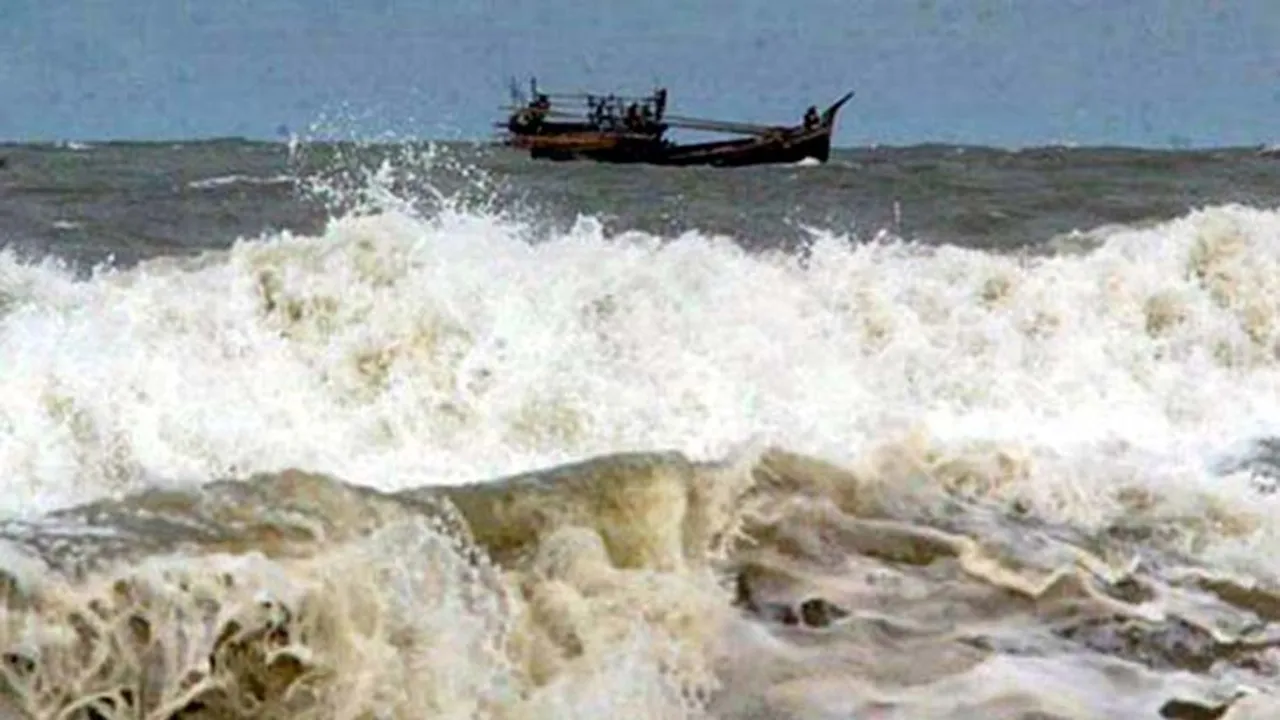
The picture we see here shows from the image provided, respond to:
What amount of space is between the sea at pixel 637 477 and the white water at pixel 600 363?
26 mm

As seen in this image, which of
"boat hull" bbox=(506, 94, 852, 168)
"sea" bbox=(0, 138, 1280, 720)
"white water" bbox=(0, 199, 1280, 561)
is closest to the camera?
"sea" bbox=(0, 138, 1280, 720)

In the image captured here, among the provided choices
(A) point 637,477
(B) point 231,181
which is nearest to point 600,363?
(A) point 637,477

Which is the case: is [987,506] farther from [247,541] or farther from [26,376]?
[26,376]

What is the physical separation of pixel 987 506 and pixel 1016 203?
51.0 feet

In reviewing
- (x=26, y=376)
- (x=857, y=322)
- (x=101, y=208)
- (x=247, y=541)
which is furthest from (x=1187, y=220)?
(x=101, y=208)

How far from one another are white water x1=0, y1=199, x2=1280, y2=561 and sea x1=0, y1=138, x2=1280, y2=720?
1.0 inches

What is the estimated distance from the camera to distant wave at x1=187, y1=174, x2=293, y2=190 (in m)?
25.0

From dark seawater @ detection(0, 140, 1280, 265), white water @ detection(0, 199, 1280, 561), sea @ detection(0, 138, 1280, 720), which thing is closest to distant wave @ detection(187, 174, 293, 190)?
dark seawater @ detection(0, 140, 1280, 265)

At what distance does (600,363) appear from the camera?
28.9 feet

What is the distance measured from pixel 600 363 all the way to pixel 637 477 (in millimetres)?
2515

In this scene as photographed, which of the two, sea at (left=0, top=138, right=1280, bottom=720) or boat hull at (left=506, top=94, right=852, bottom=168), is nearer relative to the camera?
sea at (left=0, top=138, right=1280, bottom=720)

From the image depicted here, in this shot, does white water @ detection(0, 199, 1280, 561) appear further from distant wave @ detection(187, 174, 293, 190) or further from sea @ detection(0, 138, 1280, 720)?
distant wave @ detection(187, 174, 293, 190)

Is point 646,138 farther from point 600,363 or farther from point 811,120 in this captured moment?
point 600,363

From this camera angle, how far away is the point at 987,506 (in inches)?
287
